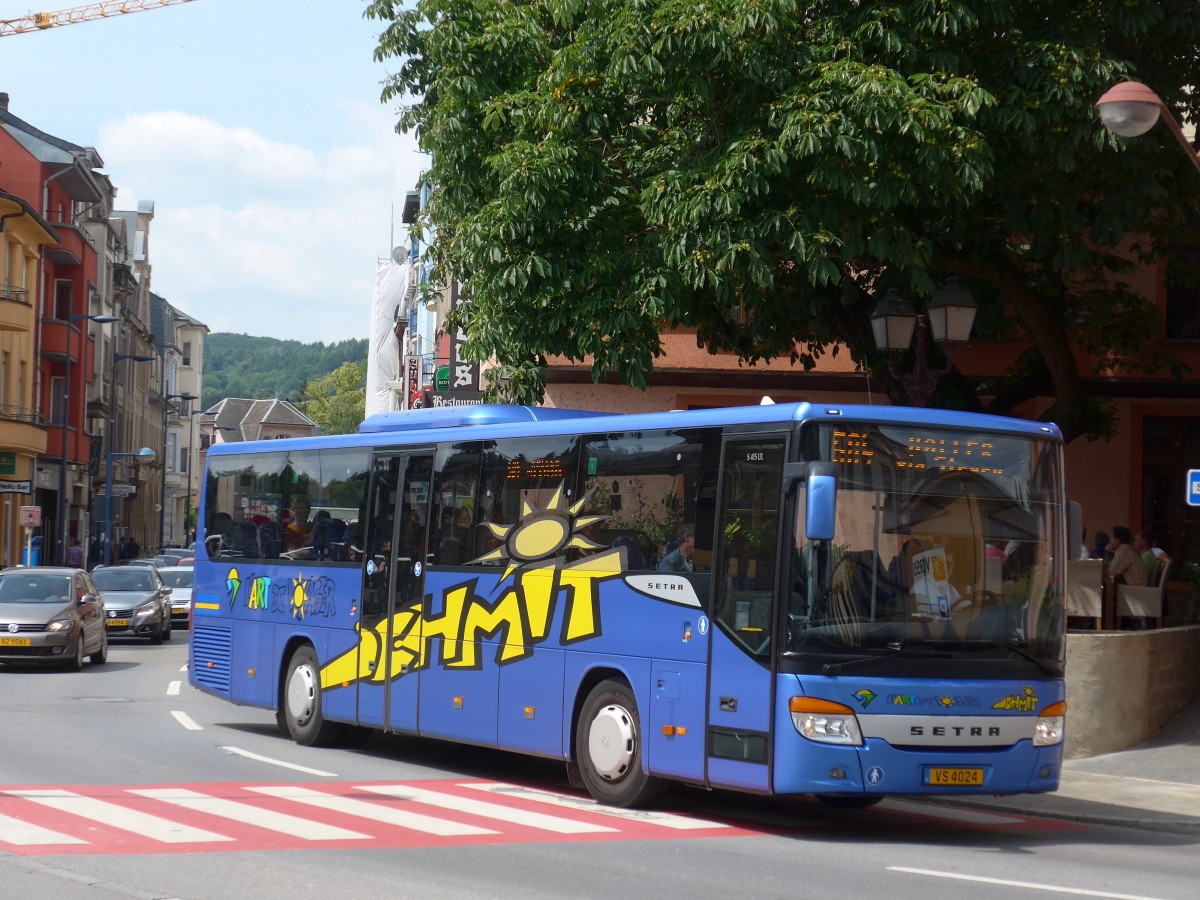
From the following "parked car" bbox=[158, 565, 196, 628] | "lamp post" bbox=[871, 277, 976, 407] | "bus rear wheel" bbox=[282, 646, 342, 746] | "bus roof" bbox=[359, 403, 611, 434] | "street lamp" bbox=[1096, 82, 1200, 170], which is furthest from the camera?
"parked car" bbox=[158, 565, 196, 628]

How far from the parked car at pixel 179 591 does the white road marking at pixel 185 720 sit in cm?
1955

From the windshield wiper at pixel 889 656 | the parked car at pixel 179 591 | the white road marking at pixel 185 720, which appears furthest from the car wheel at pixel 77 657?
the windshield wiper at pixel 889 656

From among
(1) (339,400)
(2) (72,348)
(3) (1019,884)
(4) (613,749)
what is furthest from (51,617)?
(1) (339,400)

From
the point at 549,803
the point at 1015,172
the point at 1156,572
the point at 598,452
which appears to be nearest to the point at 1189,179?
the point at 1015,172

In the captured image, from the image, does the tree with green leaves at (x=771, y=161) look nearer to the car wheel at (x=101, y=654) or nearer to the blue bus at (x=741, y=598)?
the blue bus at (x=741, y=598)

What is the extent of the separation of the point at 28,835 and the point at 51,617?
1589 cm

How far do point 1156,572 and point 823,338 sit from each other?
546 centimetres

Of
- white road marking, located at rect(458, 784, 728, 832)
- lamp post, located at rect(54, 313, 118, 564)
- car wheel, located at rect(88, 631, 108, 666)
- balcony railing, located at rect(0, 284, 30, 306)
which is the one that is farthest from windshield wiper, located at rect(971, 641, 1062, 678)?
lamp post, located at rect(54, 313, 118, 564)

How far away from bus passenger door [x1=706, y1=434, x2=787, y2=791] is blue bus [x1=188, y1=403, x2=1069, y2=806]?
2cm

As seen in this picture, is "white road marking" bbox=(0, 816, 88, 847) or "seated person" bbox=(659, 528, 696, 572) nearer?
"white road marking" bbox=(0, 816, 88, 847)

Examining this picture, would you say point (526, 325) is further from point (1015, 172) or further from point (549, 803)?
point (549, 803)

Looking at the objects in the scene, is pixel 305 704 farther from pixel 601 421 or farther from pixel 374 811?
pixel 601 421

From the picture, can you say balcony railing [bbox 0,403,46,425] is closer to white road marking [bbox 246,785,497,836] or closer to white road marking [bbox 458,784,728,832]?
white road marking [bbox 458,784,728,832]

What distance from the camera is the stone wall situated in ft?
53.5
